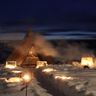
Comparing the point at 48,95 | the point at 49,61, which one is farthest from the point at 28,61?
the point at 48,95

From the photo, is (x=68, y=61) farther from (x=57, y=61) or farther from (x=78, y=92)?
(x=78, y=92)

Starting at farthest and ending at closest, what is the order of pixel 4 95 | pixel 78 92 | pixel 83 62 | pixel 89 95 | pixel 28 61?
1. pixel 28 61
2. pixel 83 62
3. pixel 4 95
4. pixel 78 92
5. pixel 89 95

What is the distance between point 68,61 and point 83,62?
40780mm

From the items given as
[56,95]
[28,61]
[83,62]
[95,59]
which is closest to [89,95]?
[56,95]

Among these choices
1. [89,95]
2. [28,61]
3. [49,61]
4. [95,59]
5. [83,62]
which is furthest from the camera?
[49,61]

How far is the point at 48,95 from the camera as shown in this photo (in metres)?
48.2

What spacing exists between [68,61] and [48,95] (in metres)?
144

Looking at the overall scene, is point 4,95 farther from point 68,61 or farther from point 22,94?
point 68,61

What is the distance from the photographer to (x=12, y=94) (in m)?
47.4

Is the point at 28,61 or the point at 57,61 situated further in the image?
the point at 57,61

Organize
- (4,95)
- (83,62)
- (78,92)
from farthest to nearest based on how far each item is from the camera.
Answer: (83,62) < (4,95) < (78,92)

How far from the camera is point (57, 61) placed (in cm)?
19775

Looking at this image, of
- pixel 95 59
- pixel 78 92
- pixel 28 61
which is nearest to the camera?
pixel 78 92

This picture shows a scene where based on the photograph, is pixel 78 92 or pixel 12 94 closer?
pixel 78 92
